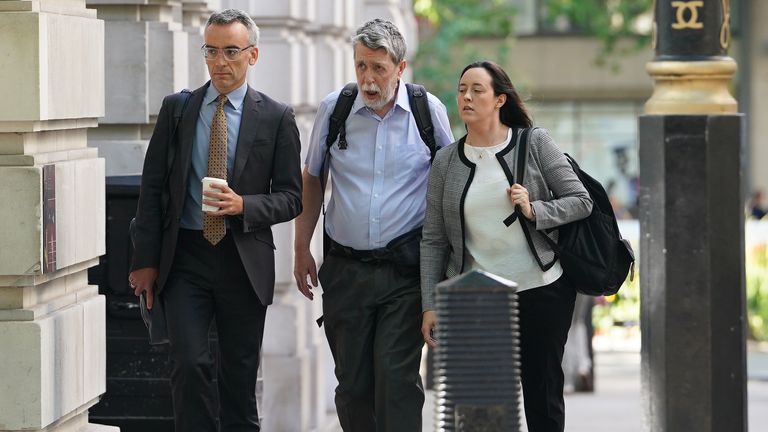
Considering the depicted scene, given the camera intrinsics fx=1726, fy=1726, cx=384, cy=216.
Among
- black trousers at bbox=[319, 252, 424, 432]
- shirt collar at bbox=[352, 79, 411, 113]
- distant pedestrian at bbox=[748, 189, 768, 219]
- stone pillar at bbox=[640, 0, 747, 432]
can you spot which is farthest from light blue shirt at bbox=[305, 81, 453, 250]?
distant pedestrian at bbox=[748, 189, 768, 219]

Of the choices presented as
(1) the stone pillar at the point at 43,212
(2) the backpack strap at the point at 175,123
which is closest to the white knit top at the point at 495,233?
(2) the backpack strap at the point at 175,123

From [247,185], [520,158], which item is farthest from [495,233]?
[247,185]

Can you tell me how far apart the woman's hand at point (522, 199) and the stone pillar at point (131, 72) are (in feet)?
8.18

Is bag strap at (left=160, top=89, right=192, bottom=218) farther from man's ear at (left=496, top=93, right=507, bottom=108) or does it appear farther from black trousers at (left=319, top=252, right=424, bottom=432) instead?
man's ear at (left=496, top=93, right=507, bottom=108)

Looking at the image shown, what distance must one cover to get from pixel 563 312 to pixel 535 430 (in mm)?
526

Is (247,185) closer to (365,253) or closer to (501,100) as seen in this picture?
A: (365,253)

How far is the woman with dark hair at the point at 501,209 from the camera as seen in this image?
6559 mm

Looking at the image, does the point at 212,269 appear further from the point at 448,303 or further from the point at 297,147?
the point at 448,303

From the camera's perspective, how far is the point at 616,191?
41.0 metres

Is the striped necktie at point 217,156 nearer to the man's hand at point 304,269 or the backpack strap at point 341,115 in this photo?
the backpack strap at point 341,115

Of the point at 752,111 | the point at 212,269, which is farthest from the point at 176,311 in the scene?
the point at 752,111

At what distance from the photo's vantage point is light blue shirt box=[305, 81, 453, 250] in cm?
690

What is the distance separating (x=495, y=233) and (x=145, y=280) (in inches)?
53.5

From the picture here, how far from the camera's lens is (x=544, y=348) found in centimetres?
675
